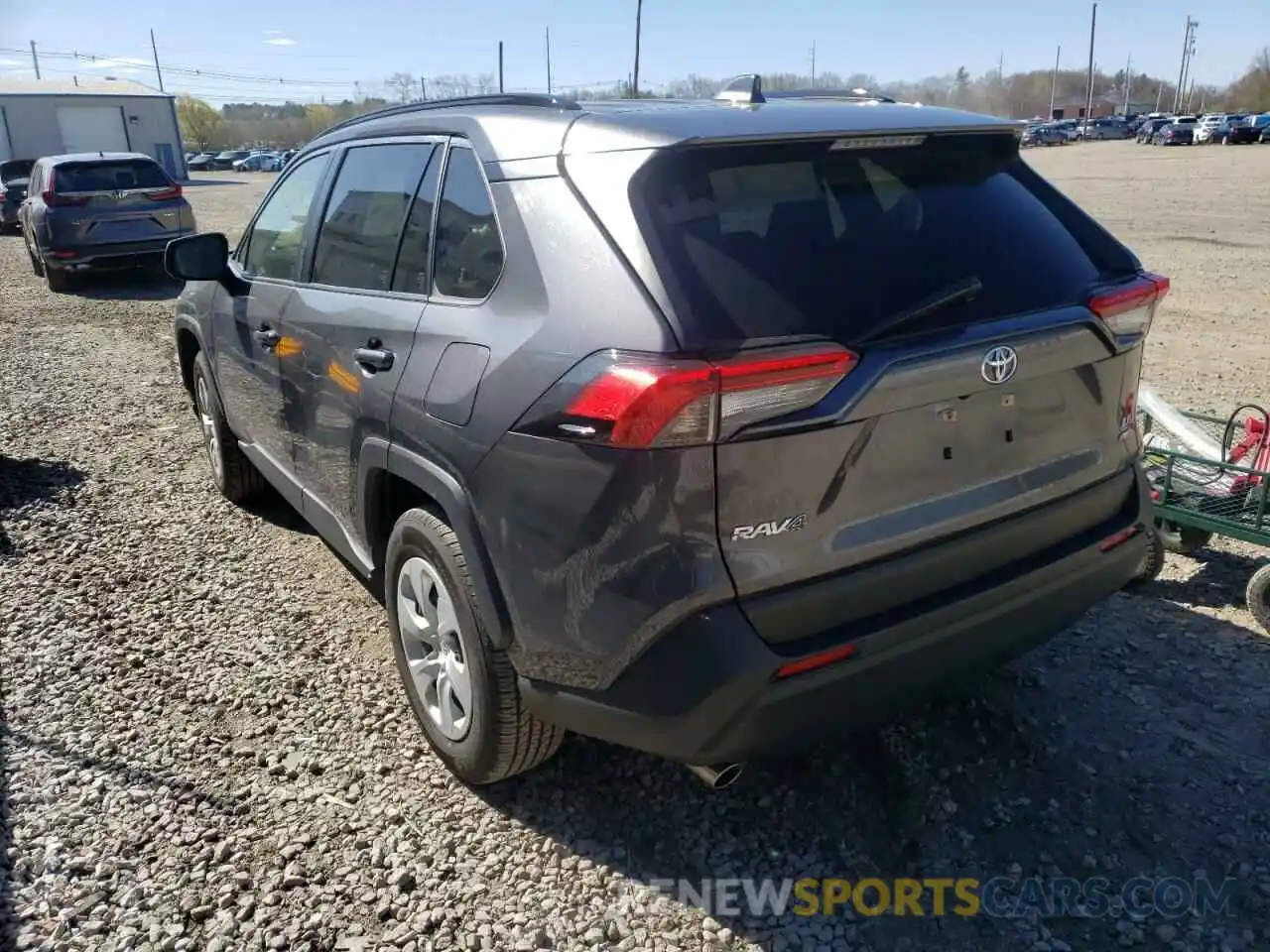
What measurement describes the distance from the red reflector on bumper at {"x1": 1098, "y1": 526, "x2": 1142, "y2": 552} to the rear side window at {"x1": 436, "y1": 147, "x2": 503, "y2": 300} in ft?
5.80

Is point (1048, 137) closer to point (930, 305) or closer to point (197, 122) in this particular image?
point (930, 305)

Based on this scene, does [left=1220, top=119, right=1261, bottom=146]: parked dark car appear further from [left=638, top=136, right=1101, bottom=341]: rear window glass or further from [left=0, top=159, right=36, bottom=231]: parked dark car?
[left=638, top=136, right=1101, bottom=341]: rear window glass

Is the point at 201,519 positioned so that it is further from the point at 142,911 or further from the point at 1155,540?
the point at 1155,540

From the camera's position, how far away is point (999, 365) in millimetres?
2240

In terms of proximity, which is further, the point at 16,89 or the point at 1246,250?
the point at 16,89

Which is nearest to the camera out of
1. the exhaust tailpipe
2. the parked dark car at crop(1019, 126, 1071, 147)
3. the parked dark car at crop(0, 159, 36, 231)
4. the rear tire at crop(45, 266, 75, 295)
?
the exhaust tailpipe

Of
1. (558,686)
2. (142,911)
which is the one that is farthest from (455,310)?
(142,911)

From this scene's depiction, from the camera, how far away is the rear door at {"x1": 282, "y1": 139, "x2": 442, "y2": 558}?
2.91 metres

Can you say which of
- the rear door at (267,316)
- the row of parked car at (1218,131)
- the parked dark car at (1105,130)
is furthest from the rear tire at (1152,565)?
the parked dark car at (1105,130)

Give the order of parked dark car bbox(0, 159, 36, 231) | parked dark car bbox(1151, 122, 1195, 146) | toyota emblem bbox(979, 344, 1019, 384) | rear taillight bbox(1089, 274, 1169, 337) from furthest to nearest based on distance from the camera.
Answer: parked dark car bbox(1151, 122, 1195, 146)
parked dark car bbox(0, 159, 36, 231)
rear taillight bbox(1089, 274, 1169, 337)
toyota emblem bbox(979, 344, 1019, 384)

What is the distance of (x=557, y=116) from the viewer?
2512 mm

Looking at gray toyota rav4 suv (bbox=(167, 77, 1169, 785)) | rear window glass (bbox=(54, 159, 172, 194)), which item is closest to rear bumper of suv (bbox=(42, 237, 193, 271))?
rear window glass (bbox=(54, 159, 172, 194))

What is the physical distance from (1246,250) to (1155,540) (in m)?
12.4

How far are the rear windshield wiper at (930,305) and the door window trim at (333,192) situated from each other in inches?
51.6
